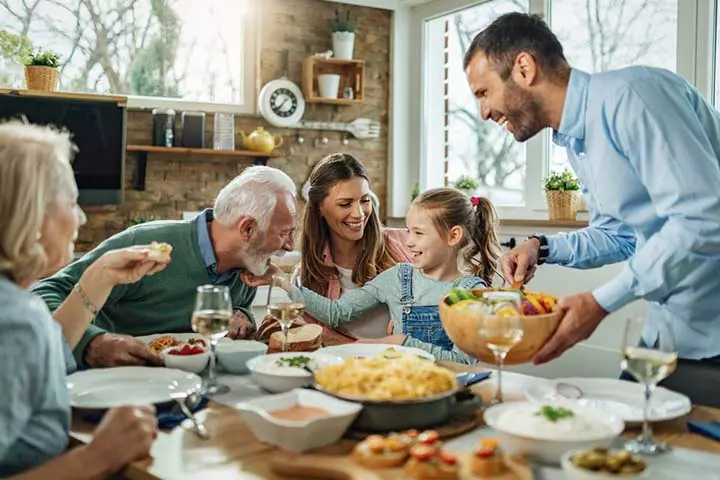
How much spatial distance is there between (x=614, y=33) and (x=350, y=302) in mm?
2761

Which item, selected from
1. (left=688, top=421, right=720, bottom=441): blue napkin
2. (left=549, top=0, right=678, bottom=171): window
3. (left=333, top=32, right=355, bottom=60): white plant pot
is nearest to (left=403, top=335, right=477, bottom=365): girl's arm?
(left=688, top=421, right=720, bottom=441): blue napkin

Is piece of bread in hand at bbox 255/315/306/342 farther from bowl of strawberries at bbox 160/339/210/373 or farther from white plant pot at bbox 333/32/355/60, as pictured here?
white plant pot at bbox 333/32/355/60

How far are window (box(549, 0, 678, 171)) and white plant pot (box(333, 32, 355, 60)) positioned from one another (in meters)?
1.44

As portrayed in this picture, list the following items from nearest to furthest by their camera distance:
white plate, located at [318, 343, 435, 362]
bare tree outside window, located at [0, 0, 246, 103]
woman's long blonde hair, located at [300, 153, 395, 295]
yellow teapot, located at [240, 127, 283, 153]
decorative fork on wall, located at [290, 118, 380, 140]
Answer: white plate, located at [318, 343, 435, 362], woman's long blonde hair, located at [300, 153, 395, 295], bare tree outside window, located at [0, 0, 246, 103], yellow teapot, located at [240, 127, 283, 153], decorative fork on wall, located at [290, 118, 380, 140]

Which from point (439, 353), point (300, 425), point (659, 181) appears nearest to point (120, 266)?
point (300, 425)

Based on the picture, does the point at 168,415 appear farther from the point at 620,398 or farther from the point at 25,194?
the point at 620,398

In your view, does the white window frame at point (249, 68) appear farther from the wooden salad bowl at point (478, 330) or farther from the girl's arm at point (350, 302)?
the wooden salad bowl at point (478, 330)

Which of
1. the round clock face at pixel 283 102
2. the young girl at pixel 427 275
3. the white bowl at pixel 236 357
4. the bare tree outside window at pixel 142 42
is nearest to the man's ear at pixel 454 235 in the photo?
the young girl at pixel 427 275

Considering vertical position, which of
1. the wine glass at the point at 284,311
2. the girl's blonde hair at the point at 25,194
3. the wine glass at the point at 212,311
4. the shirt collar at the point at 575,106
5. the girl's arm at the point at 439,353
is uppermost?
the shirt collar at the point at 575,106

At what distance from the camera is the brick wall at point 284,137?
191 inches

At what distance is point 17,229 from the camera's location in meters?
1.23

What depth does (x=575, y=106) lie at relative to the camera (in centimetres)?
187

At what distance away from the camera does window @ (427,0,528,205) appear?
5141 mm

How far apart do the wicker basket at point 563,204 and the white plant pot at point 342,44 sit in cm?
189
